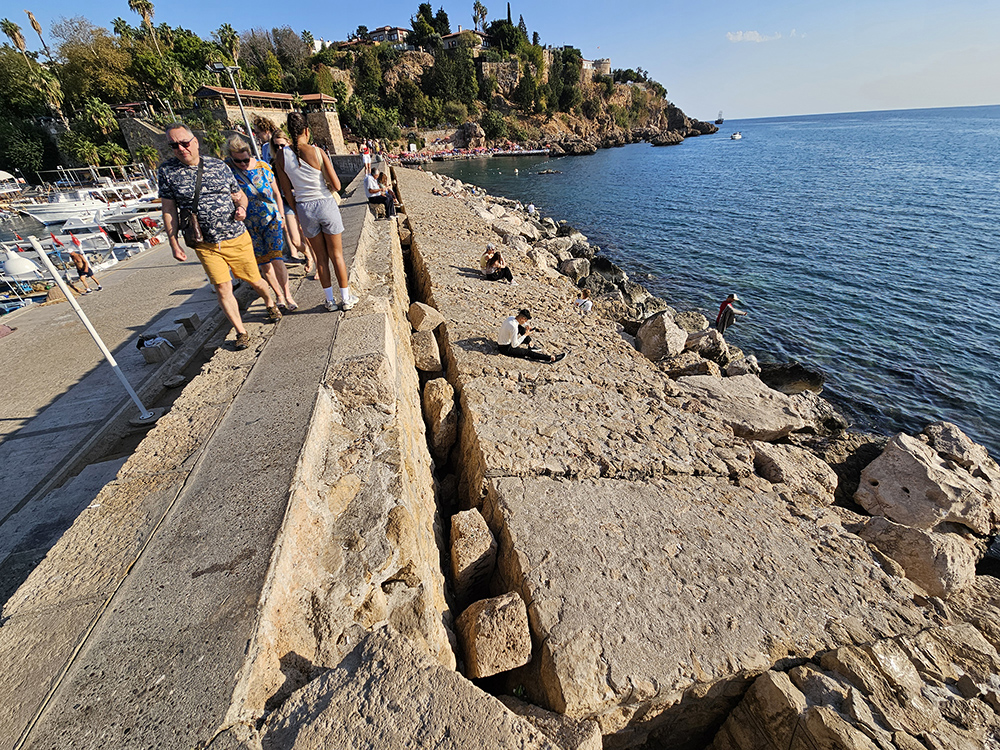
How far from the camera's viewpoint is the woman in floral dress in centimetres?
416

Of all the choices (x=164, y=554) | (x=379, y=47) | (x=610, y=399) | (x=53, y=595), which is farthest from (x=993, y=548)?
(x=379, y=47)

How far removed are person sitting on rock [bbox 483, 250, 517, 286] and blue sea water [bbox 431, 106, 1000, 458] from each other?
23.4 feet

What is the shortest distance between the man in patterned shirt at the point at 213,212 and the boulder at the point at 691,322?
32.1 feet

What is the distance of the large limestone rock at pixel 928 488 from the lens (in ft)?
17.4

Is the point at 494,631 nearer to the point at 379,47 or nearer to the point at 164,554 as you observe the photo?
the point at 164,554

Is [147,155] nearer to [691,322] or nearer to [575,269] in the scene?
[575,269]

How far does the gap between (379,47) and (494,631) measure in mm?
87294

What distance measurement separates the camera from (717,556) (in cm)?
356

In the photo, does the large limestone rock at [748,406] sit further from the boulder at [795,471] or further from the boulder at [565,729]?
the boulder at [565,729]

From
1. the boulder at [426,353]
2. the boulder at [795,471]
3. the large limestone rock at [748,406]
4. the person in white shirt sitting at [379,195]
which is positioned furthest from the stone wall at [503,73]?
the boulder at [795,471]

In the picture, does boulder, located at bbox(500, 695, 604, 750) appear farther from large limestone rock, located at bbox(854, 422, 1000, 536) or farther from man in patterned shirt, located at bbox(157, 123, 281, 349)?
large limestone rock, located at bbox(854, 422, 1000, 536)

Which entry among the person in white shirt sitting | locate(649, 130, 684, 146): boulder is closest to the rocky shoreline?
the person in white shirt sitting

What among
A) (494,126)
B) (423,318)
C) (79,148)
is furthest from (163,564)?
(494,126)

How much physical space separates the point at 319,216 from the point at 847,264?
2035cm
